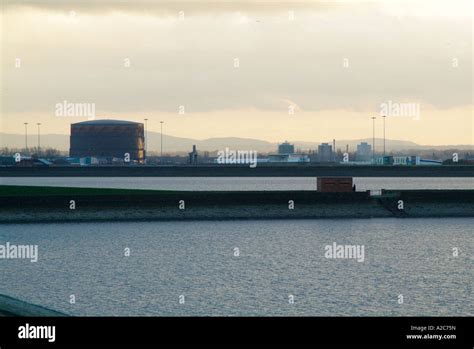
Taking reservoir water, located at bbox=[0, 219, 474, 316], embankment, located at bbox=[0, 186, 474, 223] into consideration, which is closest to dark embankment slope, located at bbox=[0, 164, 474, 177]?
embankment, located at bbox=[0, 186, 474, 223]

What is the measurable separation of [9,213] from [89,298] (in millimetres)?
41189

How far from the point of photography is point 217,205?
78.2 m

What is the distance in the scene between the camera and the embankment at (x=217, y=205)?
2953 inches

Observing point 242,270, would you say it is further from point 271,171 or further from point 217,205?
point 271,171

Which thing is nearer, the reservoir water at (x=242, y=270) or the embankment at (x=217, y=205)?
the reservoir water at (x=242, y=270)

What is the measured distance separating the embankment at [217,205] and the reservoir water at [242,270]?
3475mm

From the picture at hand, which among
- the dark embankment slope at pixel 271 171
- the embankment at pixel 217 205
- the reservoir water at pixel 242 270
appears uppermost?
the dark embankment slope at pixel 271 171
